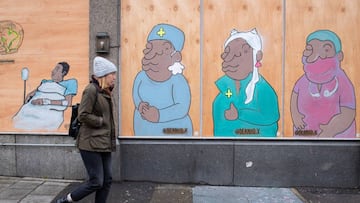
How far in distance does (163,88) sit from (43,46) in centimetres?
194

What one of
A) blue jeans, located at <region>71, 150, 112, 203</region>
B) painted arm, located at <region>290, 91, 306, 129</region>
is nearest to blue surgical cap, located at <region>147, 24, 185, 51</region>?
painted arm, located at <region>290, 91, 306, 129</region>

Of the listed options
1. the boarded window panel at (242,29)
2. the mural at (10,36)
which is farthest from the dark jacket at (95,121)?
the mural at (10,36)

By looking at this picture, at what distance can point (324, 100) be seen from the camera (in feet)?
21.0

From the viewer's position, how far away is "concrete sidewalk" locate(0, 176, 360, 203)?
5812 mm

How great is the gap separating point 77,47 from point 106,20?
2.00ft

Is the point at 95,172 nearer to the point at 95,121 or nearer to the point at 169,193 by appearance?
the point at 95,121

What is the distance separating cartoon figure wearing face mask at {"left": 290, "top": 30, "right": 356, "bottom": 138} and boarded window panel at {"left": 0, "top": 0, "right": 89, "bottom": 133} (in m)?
3.25

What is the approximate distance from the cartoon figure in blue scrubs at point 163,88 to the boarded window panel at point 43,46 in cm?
91

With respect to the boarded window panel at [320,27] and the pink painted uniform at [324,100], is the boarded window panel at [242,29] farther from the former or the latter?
the pink painted uniform at [324,100]

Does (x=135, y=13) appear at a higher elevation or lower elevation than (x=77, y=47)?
higher

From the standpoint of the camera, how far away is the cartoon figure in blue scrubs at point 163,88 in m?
6.48

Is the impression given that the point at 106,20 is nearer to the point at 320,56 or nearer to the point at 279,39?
the point at 279,39

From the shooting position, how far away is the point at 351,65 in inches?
251

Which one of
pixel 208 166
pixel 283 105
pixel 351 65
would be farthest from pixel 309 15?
pixel 208 166
